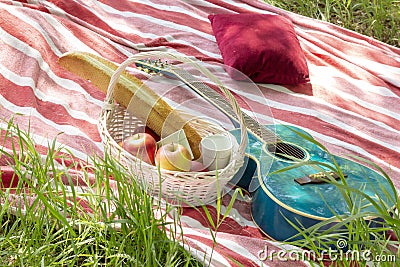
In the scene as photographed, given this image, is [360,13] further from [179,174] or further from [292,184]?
[179,174]

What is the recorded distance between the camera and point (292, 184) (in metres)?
2.19

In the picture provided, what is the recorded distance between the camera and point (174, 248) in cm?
190

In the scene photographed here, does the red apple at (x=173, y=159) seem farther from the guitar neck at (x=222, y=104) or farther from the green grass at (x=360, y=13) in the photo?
the green grass at (x=360, y=13)

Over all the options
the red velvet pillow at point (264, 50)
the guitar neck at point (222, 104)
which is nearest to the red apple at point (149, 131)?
the guitar neck at point (222, 104)

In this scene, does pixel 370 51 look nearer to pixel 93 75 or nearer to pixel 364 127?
pixel 364 127

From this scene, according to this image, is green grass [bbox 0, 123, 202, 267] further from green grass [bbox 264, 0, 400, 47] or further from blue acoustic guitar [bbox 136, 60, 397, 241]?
green grass [bbox 264, 0, 400, 47]

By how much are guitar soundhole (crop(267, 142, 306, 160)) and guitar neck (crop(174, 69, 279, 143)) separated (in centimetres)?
3

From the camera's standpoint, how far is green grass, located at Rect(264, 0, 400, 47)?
12.6 ft

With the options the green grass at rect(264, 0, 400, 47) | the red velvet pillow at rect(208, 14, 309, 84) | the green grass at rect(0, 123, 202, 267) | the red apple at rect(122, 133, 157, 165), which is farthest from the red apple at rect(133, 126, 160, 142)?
the green grass at rect(264, 0, 400, 47)

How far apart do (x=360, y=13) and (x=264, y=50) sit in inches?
48.2

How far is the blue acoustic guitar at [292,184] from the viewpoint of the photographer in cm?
208

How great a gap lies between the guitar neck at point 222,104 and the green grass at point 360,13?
4.54ft

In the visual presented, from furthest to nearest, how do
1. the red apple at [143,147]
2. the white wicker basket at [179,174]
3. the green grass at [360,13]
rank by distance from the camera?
the green grass at [360,13]
the red apple at [143,147]
the white wicker basket at [179,174]

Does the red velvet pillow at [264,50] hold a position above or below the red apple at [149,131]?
above
